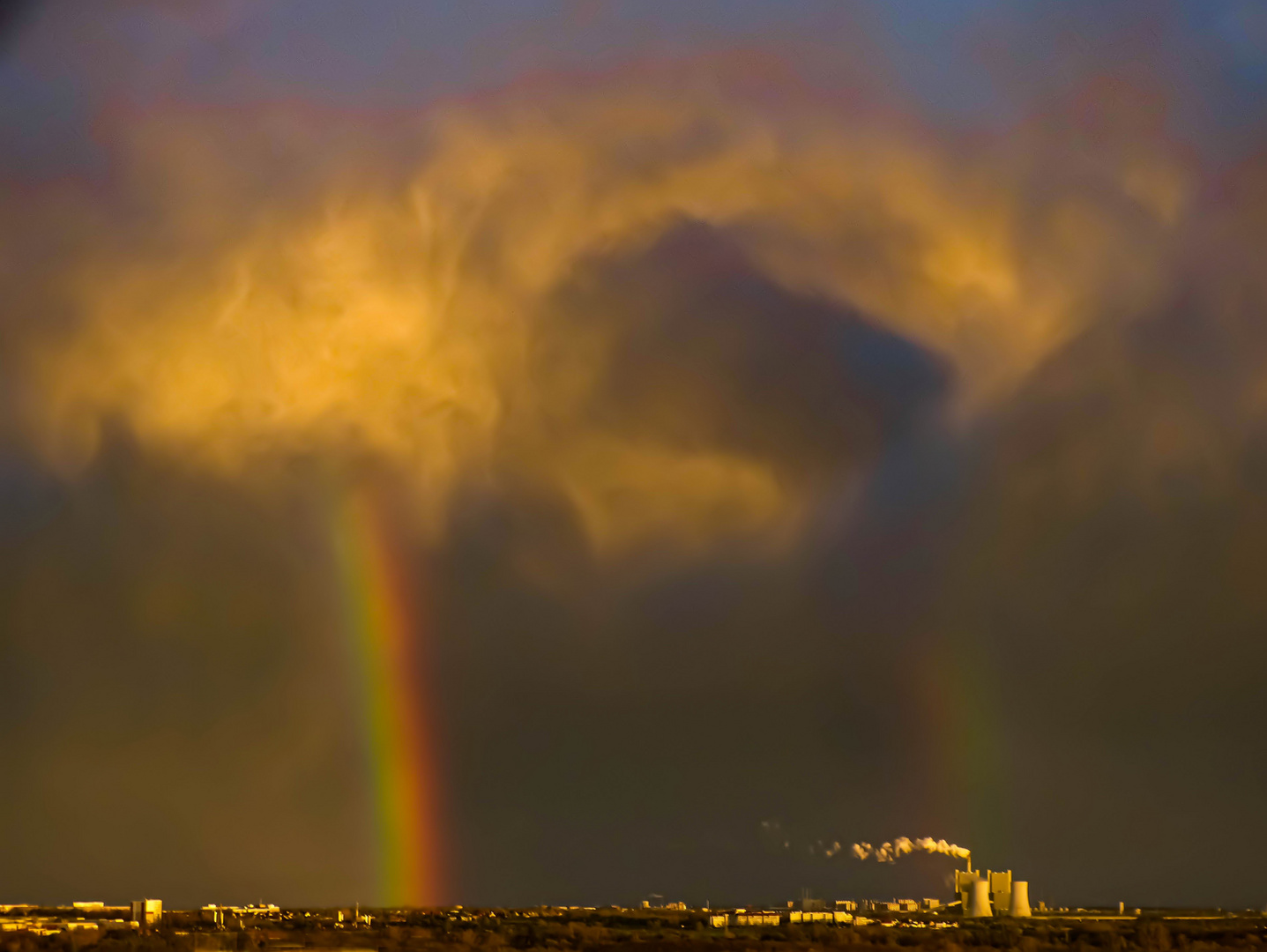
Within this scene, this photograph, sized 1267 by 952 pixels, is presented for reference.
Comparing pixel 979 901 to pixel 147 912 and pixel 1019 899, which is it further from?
pixel 147 912

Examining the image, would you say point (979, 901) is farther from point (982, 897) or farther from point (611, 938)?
point (611, 938)

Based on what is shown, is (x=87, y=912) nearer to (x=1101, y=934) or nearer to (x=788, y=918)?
(x=788, y=918)

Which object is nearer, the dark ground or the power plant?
the dark ground

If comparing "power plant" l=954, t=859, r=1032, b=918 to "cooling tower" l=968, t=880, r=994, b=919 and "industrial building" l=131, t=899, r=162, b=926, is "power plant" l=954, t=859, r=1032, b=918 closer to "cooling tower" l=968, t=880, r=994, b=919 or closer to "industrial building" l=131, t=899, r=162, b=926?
"cooling tower" l=968, t=880, r=994, b=919

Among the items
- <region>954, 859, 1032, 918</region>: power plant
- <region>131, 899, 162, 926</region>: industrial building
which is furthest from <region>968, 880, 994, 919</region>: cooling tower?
<region>131, 899, 162, 926</region>: industrial building

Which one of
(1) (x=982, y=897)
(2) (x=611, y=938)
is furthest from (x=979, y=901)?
(2) (x=611, y=938)

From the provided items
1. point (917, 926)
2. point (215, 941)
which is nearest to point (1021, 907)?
point (917, 926)

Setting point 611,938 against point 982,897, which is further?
point 982,897

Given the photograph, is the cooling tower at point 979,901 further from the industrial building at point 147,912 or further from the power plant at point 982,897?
the industrial building at point 147,912

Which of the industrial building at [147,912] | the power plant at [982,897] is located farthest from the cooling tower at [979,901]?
the industrial building at [147,912]
